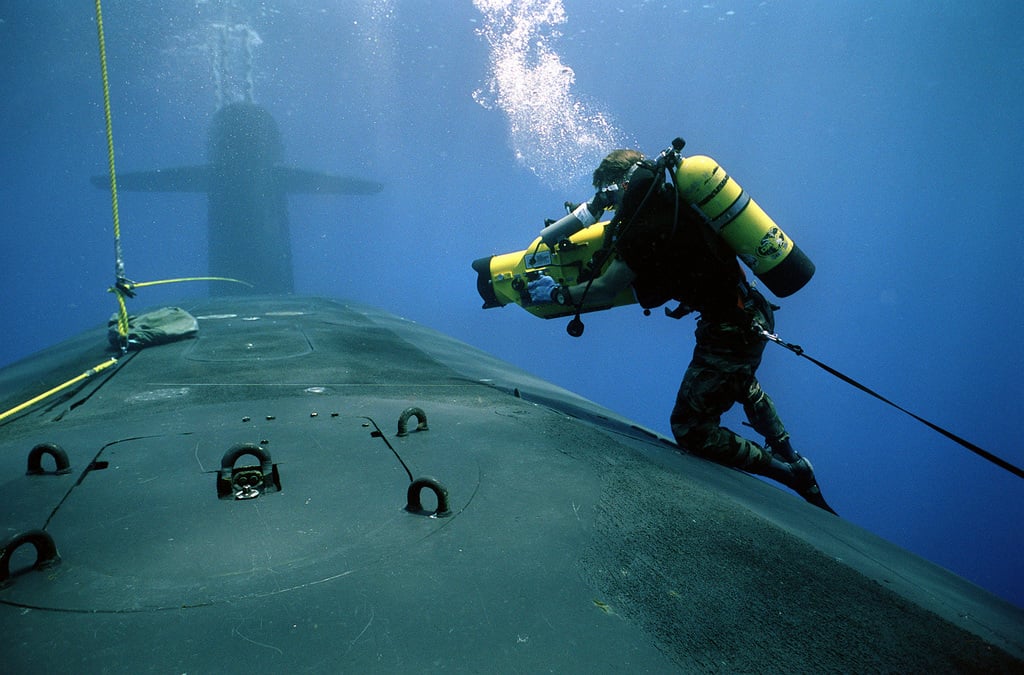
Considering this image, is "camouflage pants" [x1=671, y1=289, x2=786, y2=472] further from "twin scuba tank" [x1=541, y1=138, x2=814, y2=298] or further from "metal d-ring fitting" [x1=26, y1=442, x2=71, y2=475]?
"metal d-ring fitting" [x1=26, y1=442, x2=71, y2=475]

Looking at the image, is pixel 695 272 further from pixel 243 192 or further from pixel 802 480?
pixel 243 192

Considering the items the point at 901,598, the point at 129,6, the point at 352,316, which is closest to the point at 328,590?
the point at 901,598

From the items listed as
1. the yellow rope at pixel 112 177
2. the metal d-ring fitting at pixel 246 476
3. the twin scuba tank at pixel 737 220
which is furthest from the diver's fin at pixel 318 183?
the metal d-ring fitting at pixel 246 476

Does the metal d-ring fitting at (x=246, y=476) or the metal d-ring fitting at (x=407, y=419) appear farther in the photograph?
the metal d-ring fitting at (x=407, y=419)

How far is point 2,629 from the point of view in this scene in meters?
1.09

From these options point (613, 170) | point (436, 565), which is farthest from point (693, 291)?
point (436, 565)

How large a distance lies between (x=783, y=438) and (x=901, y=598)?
2571 millimetres

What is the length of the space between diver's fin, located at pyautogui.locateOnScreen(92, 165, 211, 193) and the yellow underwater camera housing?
17719mm

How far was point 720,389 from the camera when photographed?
11.8 ft

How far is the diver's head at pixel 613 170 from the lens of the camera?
3.58 meters

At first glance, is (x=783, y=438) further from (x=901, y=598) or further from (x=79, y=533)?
(x=79, y=533)

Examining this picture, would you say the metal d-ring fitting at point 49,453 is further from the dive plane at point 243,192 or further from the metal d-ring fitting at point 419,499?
the dive plane at point 243,192

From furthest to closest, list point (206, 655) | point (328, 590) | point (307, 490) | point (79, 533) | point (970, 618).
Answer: point (307, 490), point (970, 618), point (79, 533), point (328, 590), point (206, 655)

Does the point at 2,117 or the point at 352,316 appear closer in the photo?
the point at 352,316
